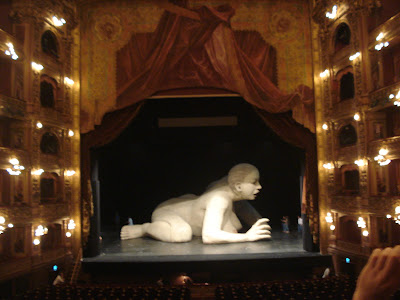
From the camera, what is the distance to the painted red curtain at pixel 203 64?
9.75 meters

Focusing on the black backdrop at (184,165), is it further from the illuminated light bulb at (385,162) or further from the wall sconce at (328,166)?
the illuminated light bulb at (385,162)

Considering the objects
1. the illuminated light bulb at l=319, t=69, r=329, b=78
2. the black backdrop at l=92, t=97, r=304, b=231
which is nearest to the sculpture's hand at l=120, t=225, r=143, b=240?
the black backdrop at l=92, t=97, r=304, b=231

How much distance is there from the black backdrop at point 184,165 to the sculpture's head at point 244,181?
2.99 meters

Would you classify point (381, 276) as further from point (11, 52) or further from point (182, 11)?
point (182, 11)

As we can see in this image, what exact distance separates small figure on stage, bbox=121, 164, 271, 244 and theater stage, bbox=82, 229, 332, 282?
378 millimetres

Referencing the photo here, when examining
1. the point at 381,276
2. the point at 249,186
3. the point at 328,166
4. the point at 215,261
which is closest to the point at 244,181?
the point at 249,186

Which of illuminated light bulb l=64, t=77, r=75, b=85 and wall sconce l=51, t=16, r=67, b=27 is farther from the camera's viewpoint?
illuminated light bulb l=64, t=77, r=75, b=85

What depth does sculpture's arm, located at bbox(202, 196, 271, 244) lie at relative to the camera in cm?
971

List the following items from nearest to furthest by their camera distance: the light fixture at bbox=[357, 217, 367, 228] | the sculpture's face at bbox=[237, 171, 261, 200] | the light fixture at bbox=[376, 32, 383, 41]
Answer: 1. the light fixture at bbox=[376, 32, 383, 41]
2. the light fixture at bbox=[357, 217, 367, 228]
3. the sculpture's face at bbox=[237, 171, 261, 200]

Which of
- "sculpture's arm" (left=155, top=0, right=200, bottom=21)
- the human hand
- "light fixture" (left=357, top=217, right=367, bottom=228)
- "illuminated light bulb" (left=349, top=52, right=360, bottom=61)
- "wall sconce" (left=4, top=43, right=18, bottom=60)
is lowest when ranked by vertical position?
"light fixture" (left=357, top=217, right=367, bottom=228)

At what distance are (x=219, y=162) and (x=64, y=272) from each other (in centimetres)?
695

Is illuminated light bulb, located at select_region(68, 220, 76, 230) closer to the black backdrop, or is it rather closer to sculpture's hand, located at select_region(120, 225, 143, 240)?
sculpture's hand, located at select_region(120, 225, 143, 240)

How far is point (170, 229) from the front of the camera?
10680 mm

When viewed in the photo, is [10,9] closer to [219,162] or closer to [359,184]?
[219,162]
